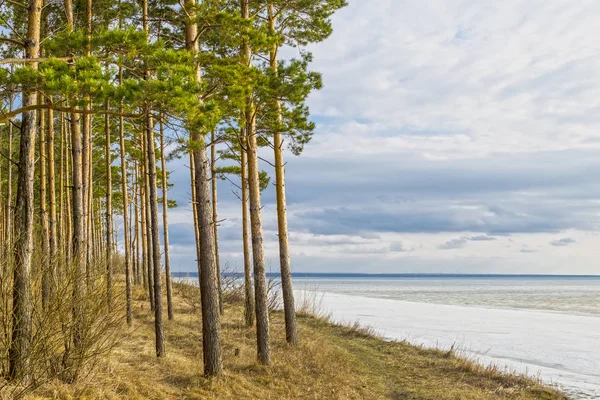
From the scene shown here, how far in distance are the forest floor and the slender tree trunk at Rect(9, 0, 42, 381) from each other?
0.59 metres

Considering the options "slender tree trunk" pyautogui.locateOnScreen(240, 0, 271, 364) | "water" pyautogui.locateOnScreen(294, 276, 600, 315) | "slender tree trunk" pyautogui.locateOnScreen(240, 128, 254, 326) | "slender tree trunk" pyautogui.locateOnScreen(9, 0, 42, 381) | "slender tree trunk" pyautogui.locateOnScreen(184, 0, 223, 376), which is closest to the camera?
"slender tree trunk" pyautogui.locateOnScreen(9, 0, 42, 381)

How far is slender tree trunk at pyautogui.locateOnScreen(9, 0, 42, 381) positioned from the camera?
7293 mm

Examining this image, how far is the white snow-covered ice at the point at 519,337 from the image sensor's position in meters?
15.1

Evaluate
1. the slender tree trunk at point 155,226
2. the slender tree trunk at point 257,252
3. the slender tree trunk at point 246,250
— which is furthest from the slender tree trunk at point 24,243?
the slender tree trunk at point 246,250

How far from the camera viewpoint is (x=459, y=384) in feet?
41.3

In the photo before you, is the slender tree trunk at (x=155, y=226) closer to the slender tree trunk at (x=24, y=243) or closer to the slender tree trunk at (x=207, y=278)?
the slender tree trunk at (x=207, y=278)

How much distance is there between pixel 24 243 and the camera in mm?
7621

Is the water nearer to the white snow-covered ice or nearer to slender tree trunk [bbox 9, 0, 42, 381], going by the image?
the white snow-covered ice

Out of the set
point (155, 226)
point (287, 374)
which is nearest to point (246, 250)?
point (155, 226)

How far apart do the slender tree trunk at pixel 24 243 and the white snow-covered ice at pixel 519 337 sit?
35.8 ft

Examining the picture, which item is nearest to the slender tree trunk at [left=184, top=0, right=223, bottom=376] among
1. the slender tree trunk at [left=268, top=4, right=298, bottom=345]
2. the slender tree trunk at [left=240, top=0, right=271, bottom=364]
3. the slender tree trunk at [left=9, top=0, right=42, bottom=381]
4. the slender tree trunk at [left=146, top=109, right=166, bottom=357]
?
the slender tree trunk at [left=146, top=109, right=166, bottom=357]

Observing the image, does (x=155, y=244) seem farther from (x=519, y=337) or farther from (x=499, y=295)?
(x=499, y=295)

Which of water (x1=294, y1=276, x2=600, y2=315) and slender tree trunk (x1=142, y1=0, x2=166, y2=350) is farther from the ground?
slender tree trunk (x1=142, y1=0, x2=166, y2=350)

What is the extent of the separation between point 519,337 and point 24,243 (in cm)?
2071
